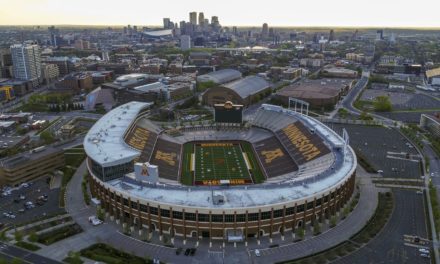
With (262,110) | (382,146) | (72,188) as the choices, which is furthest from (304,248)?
(262,110)

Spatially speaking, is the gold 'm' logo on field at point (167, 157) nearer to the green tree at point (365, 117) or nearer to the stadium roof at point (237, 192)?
the stadium roof at point (237, 192)

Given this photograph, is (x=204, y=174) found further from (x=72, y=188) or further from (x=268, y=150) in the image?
(x=72, y=188)

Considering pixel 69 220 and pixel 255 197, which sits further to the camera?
pixel 69 220

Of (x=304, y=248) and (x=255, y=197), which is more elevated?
(x=255, y=197)

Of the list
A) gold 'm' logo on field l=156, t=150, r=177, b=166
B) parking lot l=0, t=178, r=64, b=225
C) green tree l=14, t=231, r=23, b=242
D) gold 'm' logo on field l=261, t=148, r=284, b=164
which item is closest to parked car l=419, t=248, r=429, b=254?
gold 'm' logo on field l=261, t=148, r=284, b=164

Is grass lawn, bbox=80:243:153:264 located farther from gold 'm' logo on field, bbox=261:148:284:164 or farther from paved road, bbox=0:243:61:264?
gold 'm' logo on field, bbox=261:148:284:164

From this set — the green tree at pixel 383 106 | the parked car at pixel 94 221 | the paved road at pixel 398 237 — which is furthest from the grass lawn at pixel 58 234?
the green tree at pixel 383 106
